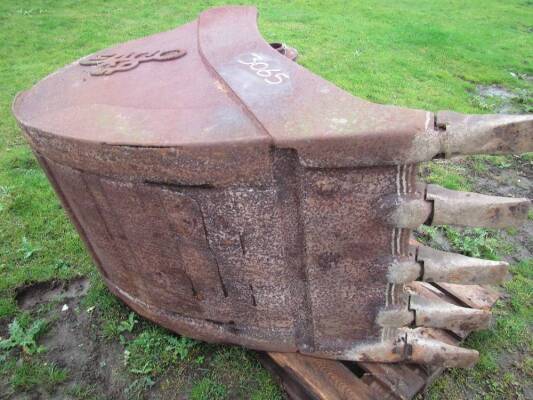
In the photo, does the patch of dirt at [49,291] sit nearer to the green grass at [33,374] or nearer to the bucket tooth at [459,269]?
the green grass at [33,374]

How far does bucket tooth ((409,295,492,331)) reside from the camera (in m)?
2.04

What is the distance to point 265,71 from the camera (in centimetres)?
199

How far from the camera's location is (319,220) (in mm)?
1756

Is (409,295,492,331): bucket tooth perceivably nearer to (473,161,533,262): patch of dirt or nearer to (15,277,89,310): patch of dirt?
(473,161,533,262): patch of dirt

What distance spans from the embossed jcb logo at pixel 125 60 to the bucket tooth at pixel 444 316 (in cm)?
181

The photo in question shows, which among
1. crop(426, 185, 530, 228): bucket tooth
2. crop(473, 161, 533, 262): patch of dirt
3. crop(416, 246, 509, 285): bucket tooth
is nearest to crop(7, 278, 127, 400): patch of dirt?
crop(416, 246, 509, 285): bucket tooth

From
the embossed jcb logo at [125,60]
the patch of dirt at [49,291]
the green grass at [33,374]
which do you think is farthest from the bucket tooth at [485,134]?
the patch of dirt at [49,291]

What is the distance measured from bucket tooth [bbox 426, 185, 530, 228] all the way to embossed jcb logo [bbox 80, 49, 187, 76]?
1.59 metres

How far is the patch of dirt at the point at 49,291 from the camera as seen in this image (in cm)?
298

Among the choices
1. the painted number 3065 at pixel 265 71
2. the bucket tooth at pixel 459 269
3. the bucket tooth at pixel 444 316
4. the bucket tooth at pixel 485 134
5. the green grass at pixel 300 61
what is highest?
the painted number 3065 at pixel 265 71

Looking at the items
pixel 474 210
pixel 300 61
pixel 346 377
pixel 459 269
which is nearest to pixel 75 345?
pixel 346 377

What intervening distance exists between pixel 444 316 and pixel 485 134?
3.20ft

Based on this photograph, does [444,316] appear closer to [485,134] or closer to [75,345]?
[485,134]

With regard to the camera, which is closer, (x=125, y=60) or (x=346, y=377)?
(x=346, y=377)
